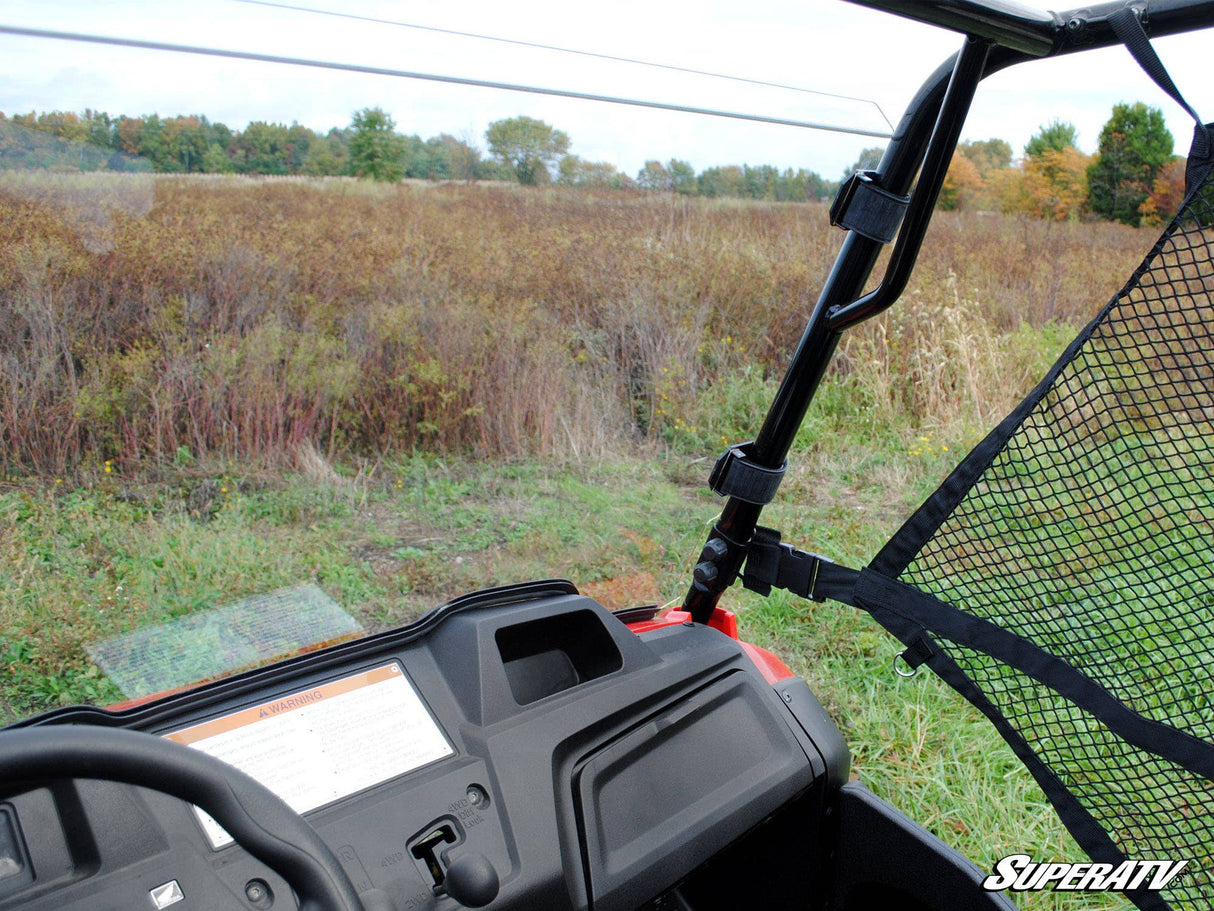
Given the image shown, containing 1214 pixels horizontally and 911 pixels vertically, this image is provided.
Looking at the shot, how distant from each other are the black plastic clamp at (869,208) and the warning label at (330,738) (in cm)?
94

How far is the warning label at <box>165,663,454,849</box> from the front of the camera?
1.12 meters

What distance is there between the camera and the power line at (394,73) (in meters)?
0.98

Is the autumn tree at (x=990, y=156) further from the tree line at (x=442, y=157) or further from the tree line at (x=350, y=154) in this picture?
the tree line at (x=350, y=154)

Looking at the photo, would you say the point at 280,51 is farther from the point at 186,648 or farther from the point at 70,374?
the point at 186,648

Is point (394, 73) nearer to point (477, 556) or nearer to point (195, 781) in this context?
point (195, 781)

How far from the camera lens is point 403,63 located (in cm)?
125

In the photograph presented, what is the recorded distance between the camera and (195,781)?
28.6 inches

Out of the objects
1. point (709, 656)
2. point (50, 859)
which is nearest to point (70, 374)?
point (50, 859)

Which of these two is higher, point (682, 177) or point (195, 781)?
point (682, 177)

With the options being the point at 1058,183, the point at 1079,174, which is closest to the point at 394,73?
the point at 1058,183

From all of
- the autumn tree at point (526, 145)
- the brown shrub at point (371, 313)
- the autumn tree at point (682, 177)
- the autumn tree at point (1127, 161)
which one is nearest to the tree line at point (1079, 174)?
the autumn tree at point (1127, 161)

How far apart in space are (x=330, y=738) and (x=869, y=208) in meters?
1.06

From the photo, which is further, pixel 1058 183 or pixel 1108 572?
pixel 1058 183

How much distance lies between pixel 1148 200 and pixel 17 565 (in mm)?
4565
